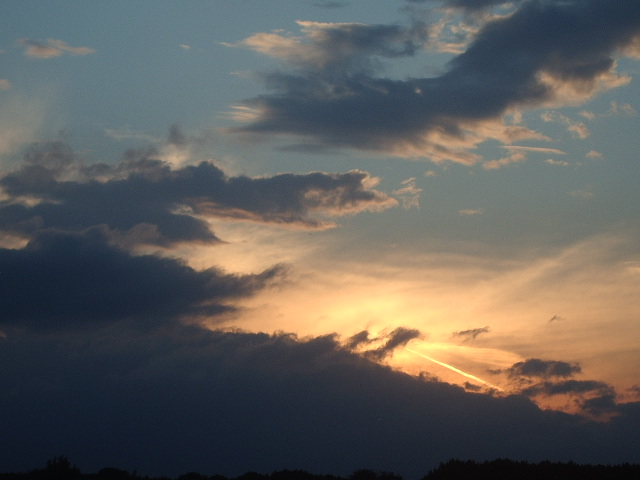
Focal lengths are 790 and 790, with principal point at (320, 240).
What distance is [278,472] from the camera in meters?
53.8

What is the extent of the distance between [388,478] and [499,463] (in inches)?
381

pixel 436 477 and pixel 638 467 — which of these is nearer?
pixel 638 467

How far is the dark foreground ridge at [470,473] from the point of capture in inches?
1831

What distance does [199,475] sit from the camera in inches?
2174

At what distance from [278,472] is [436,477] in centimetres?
1086

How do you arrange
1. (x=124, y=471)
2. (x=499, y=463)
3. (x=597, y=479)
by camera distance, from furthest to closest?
(x=124, y=471) < (x=499, y=463) < (x=597, y=479)

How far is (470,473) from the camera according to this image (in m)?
49.3

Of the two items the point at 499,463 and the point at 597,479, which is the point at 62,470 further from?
the point at 597,479

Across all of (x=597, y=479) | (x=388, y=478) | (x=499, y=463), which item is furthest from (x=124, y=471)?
(x=597, y=479)

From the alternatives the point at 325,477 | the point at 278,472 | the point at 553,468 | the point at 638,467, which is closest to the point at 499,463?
the point at 553,468

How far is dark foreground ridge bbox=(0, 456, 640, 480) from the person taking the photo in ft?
153

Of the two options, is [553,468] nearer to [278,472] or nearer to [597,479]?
[597,479]

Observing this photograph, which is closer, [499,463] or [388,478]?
[499,463]

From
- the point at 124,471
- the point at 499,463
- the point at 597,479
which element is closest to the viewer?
the point at 597,479
